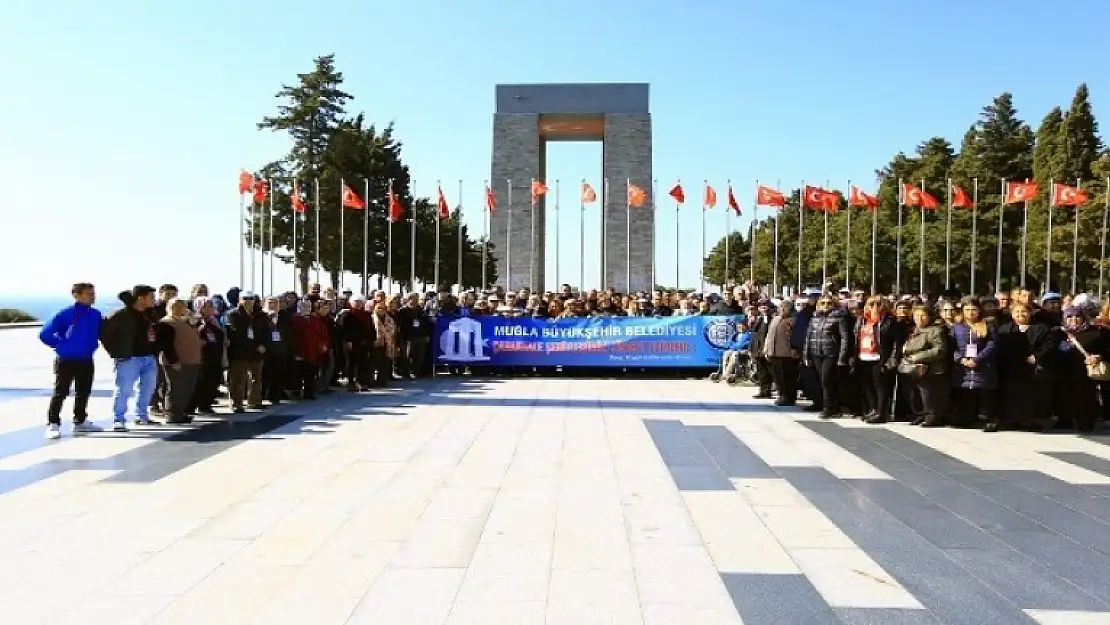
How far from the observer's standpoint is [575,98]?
5744 centimetres

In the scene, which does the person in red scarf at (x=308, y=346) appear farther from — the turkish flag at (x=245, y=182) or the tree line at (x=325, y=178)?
the tree line at (x=325, y=178)

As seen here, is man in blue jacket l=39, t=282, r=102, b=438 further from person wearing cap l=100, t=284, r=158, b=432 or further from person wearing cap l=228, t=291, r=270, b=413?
person wearing cap l=228, t=291, r=270, b=413

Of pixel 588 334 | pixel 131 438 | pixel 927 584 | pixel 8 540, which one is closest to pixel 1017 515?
pixel 927 584

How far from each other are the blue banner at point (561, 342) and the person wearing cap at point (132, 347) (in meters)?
7.85

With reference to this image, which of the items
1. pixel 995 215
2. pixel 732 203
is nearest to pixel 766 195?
Answer: pixel 732 203

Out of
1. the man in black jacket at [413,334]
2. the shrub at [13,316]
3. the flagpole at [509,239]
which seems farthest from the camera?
the flagpole at [509,239]

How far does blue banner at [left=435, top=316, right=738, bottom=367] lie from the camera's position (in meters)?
18.4

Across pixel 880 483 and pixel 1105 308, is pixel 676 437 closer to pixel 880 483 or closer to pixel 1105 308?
pixel 880 483

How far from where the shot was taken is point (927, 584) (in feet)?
16.3

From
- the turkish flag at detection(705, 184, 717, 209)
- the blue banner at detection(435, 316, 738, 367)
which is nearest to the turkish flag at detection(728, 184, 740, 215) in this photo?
the turkish flag at detection(705, 184, 717, 209)

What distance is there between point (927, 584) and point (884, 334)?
7.24 metres

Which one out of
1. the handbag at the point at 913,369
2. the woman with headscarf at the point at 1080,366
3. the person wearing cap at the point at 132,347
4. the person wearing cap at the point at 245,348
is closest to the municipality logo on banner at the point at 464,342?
the person wearing cap at the point at 245,348

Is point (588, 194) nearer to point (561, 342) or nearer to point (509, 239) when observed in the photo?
point (509, 239)

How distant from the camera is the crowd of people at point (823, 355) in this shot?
1045 centimetres
